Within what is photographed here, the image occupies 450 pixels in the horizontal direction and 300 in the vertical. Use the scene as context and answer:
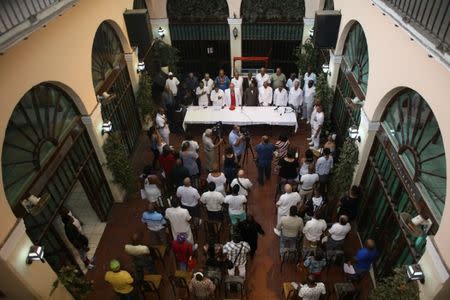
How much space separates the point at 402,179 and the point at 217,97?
712 cm

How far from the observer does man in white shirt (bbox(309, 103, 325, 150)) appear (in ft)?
35.4

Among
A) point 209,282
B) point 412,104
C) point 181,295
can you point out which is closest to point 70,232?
point 181,295

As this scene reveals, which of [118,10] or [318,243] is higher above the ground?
[118,10]

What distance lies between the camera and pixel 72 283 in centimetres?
704

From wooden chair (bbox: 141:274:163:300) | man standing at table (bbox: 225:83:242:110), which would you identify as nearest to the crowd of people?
wooden chair (bbox: 141:274:163:300)

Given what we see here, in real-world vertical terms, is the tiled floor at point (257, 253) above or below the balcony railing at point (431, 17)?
below

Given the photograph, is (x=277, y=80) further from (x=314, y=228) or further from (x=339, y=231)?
(x=339, y=231)

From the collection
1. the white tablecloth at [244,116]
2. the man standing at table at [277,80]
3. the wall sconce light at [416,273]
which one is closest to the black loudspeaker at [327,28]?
the man standing at table at [277,80]

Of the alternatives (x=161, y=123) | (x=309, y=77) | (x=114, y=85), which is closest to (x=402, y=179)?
(x=309, y=77)

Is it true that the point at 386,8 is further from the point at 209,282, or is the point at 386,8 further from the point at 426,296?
the point at 209,282

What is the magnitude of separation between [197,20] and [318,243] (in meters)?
9.72

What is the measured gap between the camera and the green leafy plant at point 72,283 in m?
6.94

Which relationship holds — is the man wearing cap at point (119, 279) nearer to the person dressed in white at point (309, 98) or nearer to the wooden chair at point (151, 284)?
the wooden chair at point (151, 284)

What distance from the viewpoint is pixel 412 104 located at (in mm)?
6652
